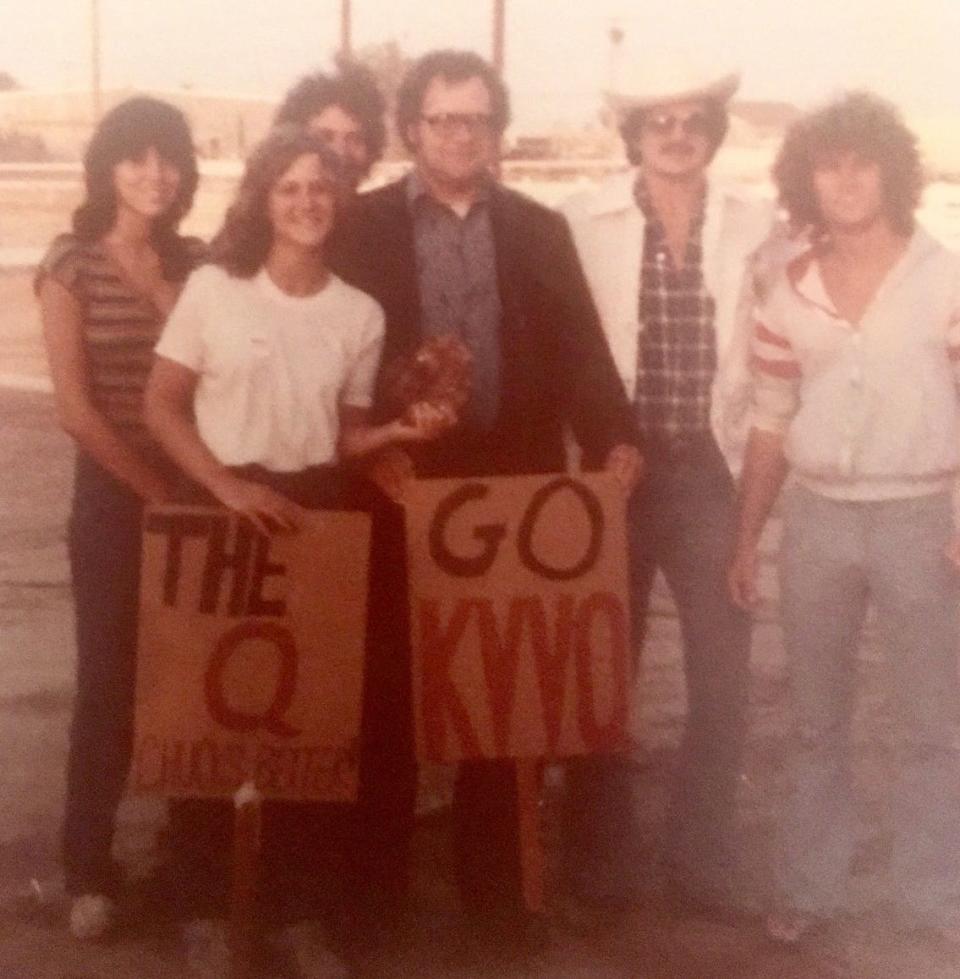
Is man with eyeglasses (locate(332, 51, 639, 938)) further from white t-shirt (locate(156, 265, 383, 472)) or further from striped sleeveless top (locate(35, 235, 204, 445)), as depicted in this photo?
striped sleeveless top (locate(35, 235, 204, 445))

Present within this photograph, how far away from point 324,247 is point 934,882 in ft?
4.79

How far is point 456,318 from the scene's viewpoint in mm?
2367

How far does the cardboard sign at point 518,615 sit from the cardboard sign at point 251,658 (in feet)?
0.37

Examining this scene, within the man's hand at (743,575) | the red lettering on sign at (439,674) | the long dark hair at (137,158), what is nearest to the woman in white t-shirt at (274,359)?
the long dark hair at (137,158)

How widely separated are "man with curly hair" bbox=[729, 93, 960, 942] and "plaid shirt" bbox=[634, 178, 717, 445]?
9 centimetres

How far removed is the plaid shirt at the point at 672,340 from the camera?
2.43 m

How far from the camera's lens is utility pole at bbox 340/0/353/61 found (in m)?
2.57

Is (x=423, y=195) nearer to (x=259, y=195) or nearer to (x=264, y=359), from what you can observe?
(x=259, y=195)

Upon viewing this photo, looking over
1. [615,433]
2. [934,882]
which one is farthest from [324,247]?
[934,882]

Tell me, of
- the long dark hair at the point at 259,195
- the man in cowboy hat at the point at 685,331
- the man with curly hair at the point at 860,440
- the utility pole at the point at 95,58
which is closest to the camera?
the long dark hair at the point at 259,195

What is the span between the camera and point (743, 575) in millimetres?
2477

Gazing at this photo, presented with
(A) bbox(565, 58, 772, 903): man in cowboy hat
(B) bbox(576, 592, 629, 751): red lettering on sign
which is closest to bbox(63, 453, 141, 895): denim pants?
(B) bbox(576, 592, 629, 751): red lettering on sign

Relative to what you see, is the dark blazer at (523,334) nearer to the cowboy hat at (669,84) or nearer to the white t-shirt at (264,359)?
the white t-shirt at (264,359)

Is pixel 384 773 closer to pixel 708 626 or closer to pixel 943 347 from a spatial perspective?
pixel 708 626
